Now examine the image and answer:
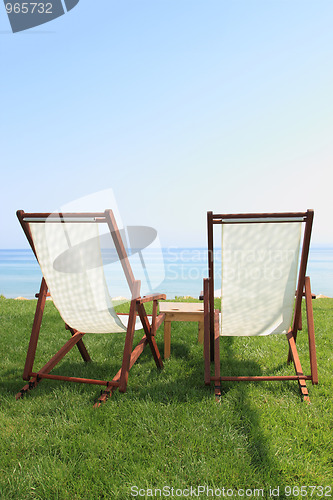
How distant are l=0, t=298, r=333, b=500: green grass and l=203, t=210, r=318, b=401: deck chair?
25 centimetres

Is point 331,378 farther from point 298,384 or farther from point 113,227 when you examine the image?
point 113,227

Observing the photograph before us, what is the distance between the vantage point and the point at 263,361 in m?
3.67

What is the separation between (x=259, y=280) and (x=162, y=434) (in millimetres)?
1448

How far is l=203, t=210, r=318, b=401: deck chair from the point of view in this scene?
283 cm

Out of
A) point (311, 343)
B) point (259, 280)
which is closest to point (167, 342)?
point (259, 280)

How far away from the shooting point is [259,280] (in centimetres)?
306

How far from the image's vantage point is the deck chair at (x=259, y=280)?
283cm

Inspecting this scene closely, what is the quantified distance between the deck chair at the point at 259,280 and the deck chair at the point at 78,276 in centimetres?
66

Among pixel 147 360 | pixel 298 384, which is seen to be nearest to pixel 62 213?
pixel 147 360

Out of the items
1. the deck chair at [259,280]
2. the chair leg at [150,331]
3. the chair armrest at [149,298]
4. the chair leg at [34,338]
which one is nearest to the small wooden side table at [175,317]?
the chair leg at [150,331]

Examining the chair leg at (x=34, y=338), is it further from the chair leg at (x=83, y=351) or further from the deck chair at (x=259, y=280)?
the deck chair at (x=259, y=280)

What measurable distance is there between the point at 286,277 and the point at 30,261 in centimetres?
4261

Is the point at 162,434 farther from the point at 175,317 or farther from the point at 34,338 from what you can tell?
the point at 175,317

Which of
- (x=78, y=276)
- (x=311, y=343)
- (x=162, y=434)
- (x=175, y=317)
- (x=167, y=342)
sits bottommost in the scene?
(x=167, y=342)
